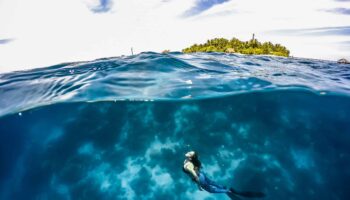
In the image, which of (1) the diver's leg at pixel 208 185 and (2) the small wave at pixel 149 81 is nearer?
(1) the diver's leg at pixel 208 185

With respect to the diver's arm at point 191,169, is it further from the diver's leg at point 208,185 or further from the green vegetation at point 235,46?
the green vegetation at point 235,46

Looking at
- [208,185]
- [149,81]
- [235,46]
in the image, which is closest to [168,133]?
[149,81]

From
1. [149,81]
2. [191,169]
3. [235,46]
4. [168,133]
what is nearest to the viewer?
[191,169]

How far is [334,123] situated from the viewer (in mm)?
12414

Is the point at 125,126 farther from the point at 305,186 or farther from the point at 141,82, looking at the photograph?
the point at 305,186

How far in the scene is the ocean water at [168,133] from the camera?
9.86 m

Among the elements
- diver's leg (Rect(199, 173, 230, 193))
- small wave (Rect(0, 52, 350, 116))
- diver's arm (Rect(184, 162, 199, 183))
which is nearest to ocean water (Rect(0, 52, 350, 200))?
small wave (Rect(0, 52, 350, 116))

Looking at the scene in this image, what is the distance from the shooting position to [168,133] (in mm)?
11625

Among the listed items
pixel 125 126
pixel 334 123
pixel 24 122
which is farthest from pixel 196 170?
pixel 334 123

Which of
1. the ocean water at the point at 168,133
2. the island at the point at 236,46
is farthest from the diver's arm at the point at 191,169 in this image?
the island at the point at 236,46

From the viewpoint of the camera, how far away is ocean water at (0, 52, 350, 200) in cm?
986

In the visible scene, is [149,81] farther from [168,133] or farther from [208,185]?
[208,185]

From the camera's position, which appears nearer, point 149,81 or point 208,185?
point 208,185

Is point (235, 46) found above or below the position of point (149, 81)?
above
